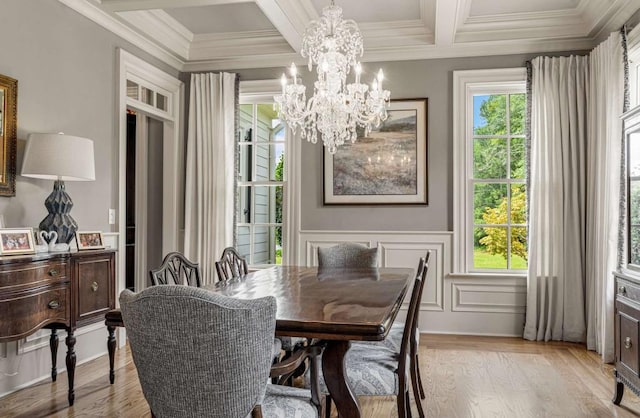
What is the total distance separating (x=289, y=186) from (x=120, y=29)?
207cm

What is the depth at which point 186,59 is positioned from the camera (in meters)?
5.15

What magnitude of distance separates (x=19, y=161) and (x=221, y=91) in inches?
89.9

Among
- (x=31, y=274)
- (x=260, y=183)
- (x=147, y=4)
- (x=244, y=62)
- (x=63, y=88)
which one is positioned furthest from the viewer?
(x=260, y=183)

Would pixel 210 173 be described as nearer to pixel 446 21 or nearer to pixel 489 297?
pixel 446 21

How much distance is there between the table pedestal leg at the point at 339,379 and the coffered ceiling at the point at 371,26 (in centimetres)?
281

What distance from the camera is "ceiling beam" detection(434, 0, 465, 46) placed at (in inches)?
149

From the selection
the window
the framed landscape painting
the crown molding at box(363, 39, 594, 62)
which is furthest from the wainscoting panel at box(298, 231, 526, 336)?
the crown molding at box(363, 39, 594, 62)

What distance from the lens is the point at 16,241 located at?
109 inches

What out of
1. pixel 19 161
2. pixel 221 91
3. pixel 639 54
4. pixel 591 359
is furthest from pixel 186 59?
pixel 591 359

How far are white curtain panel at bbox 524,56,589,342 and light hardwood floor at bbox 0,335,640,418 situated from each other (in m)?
0.40

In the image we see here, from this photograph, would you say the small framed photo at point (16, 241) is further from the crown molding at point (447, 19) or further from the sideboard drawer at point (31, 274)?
the crown molding at point (447, 19)

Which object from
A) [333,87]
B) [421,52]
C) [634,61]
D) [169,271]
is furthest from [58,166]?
[634,61]

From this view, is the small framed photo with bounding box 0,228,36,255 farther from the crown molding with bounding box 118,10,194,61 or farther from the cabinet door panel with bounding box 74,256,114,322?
the crown molding with bounding box 118,10,194,61

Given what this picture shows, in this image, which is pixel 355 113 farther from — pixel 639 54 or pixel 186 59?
pixel 186 59
